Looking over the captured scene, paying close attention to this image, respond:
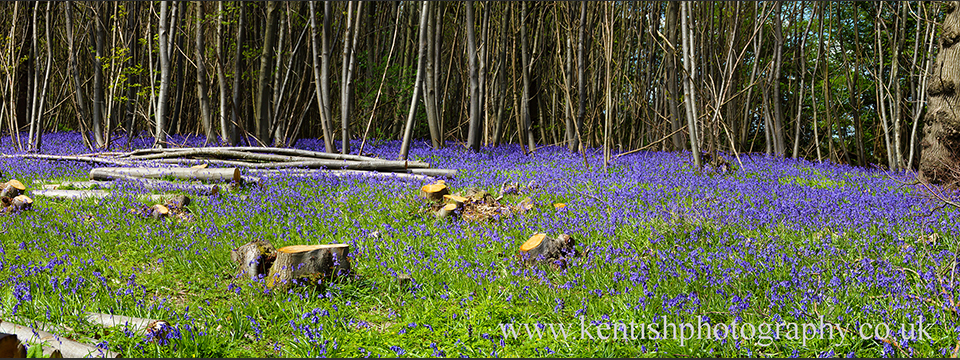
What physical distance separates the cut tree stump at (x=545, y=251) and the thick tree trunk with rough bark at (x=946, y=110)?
18.1 feet

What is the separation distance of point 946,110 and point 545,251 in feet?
20.2

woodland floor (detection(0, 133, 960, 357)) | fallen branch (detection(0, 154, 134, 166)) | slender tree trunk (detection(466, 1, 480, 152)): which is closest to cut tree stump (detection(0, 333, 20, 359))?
woodland floor (detection(0, 133, 960, 357))

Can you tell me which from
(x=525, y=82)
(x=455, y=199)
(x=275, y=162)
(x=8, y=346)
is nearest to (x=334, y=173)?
(x=275, y=162)

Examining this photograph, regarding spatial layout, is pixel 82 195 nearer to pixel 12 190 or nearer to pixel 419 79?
pixel 12 190

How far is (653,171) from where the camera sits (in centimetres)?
860

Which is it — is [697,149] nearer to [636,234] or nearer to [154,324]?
[636,234]

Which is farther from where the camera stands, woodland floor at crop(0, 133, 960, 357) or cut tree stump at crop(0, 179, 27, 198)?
cut tree stump at crop(0, 179, 27, 198)

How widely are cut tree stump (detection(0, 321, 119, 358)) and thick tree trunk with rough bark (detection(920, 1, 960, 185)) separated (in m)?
8.43

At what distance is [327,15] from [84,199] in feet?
15.8

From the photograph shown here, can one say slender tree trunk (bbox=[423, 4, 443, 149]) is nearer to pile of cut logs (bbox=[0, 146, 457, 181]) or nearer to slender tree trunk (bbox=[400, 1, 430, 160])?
slender tree trunk (bbox=[400, 1, 430, 160])

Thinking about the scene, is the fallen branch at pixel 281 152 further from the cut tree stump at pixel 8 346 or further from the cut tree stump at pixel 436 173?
the cut tree stump at pixel 8 346

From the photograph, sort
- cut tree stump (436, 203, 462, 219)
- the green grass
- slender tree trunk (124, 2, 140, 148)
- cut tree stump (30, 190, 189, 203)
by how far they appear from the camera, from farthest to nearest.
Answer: slender tree trunk (124, 2, 140, 148) → cut tree stump (30, 190, 189, 203) → cut tree stump (436, 203, 462, 219) → the green grass

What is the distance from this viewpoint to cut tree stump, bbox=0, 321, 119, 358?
8.48ft

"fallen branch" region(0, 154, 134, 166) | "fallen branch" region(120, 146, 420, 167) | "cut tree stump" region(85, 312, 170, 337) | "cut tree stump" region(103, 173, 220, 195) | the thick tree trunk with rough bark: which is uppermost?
the thick tree trunk with rough bark
